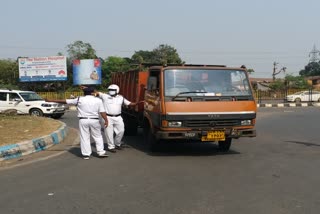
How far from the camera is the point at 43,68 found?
4359 cm

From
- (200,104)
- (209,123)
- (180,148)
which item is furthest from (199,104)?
(180,148)

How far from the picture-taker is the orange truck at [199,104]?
898 cm

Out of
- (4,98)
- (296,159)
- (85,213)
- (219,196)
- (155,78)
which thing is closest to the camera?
(85,213)

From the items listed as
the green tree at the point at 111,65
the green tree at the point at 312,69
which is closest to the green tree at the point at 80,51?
the green tree at the point at 111,65

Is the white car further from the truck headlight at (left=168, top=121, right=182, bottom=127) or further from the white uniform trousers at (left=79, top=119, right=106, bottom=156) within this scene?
the truck headlight at (left=168, top=121, right=182, bottom=127)

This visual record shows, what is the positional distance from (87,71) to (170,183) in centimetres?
3819

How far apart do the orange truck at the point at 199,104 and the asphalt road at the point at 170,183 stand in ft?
1.74

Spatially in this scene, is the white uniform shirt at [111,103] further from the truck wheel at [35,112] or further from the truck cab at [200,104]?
the truck wheel at [35,112]

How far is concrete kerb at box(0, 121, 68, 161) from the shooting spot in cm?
918

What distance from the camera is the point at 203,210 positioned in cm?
516

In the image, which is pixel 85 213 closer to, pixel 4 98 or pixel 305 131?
pixel 305 131

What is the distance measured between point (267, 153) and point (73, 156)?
4.30 metres

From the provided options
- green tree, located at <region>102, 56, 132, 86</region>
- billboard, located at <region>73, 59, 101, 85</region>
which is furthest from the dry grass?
green tree, located at <region>102, 56, 132, 86</region>

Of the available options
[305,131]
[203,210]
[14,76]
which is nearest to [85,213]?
[203,210]
